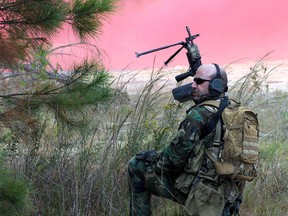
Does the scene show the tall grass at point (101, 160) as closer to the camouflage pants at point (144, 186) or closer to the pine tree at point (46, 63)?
the pine tree at point (46, 63)

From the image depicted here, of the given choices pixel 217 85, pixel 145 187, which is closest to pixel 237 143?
pixel 217 85

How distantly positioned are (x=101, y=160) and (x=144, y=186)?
2.55ft

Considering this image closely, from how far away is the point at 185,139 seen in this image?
283 cm

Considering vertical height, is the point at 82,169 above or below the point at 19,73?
below

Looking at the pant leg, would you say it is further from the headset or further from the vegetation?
the headset

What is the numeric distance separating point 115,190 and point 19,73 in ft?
3.82

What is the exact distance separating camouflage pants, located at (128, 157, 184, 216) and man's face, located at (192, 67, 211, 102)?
561 mm

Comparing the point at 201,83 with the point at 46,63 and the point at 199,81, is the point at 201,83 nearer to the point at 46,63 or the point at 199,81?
the point at 199,81

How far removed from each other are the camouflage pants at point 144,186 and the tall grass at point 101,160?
40 cm

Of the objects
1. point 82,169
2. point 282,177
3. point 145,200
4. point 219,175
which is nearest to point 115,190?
point 82,169

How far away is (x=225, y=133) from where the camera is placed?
2.81 m

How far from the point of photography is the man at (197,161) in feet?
9.37

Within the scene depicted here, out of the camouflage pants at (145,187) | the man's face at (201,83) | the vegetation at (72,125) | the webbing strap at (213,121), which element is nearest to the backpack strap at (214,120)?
the webbing strap at (213,121)

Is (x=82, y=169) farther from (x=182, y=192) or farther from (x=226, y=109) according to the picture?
(x=226, y=109)
